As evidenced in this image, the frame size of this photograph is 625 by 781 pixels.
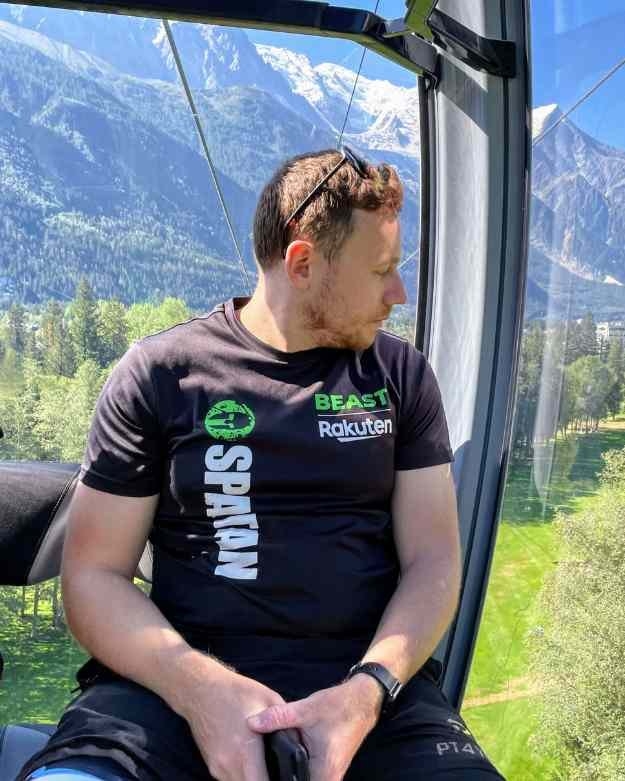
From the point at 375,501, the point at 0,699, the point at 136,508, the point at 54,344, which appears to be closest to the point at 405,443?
the point at 375,501

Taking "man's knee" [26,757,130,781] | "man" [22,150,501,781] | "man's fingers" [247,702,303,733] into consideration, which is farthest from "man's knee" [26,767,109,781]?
"man's fingers" [247,702,303,733]

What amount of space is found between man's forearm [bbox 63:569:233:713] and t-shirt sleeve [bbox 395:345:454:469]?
591 mm

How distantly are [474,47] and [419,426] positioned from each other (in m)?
1.12

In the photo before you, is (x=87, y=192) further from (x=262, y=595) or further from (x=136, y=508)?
(x=262, y=595)

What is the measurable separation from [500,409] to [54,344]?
1265mm

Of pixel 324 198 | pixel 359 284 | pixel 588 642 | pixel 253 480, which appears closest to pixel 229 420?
pixel 253 480

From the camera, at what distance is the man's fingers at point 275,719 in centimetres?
163

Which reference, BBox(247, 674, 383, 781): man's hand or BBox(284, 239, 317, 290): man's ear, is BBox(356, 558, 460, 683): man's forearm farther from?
BBox(284, 239, 317, 290): man's ear

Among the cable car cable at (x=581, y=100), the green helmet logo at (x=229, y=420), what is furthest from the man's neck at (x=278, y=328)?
the cable car cable at (x=581, y=100)

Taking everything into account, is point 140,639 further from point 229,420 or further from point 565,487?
point 565,487

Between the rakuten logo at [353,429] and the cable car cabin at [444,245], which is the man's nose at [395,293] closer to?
the rakuten logo at [353,429]

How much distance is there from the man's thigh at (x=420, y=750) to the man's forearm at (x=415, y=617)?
0.27ft

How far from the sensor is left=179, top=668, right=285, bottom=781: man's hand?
161 centimetres

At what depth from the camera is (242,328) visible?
206 cm
